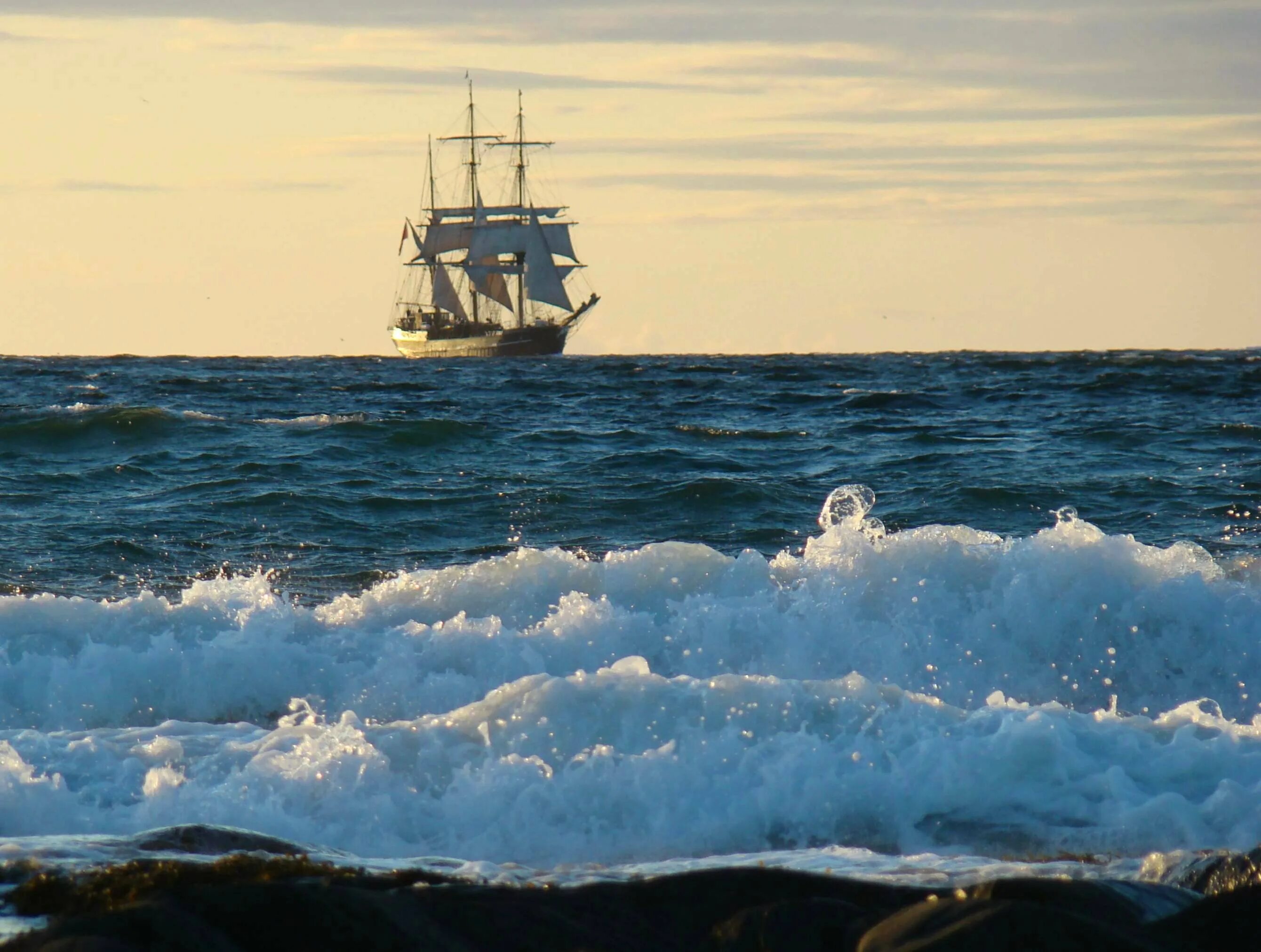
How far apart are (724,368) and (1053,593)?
33.6 metres

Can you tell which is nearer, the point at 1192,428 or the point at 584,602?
the point at 584,602

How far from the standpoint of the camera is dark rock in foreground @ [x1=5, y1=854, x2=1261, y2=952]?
3.38 m

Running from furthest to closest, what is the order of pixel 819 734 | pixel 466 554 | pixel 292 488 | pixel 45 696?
pixel 292 488
pixel 466 554
pixel 45 696
pixel 819 734

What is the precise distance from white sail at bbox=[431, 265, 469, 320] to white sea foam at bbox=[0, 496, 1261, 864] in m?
88.1

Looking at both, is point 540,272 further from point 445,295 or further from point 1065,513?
point 1065,513

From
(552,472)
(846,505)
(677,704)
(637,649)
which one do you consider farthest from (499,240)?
(677,704)

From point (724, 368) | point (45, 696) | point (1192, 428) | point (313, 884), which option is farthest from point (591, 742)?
point (724, 368)

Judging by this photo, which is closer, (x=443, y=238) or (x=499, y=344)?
(x=499, y=344)

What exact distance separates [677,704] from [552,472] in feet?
31.2

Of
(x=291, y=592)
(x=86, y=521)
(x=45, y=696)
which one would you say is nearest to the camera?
(x=45, y=696)

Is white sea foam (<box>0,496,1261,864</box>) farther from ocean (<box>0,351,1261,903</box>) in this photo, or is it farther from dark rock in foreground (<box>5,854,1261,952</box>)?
dark rock in foreground (<box>5,854,1261,952</box>)

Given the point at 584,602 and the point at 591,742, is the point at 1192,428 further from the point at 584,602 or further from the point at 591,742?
the point at 591,742

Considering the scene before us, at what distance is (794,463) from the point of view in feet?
55.0

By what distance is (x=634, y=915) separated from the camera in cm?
391
